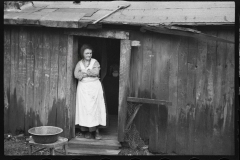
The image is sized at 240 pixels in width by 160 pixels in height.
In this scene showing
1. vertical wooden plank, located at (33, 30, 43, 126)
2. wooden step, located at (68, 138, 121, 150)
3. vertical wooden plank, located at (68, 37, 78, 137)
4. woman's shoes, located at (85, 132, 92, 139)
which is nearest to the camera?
wooden step, located at (68, 138, 121, 150)

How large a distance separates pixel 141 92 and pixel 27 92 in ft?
8.47

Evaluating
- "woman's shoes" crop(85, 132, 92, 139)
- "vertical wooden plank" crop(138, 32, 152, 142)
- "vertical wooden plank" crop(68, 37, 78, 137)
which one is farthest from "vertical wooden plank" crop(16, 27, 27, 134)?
"vertical wooden plank" crop(138, 32, 152, 142)

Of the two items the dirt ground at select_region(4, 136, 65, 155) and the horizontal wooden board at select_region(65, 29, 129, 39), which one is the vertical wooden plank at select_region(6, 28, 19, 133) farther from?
the horizontal wooden board at select_region(65, 29, 129, 39)

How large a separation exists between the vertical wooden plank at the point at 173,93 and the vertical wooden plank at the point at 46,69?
8.76 ft

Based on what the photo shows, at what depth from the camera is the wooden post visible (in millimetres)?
7047

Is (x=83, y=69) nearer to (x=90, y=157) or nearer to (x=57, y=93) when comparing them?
(x=57, y=93)

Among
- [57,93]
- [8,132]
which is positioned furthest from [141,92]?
[8,132]

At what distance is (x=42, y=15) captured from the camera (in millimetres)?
7266

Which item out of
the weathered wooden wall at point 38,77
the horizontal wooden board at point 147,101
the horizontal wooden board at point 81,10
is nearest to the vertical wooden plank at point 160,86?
the horizontal wooden board at point 147,101

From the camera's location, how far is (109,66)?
9594 mm

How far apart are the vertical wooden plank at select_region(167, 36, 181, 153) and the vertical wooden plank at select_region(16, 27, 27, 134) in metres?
3.25

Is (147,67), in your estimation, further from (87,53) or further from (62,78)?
(62,78)

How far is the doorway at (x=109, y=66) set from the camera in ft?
28.1

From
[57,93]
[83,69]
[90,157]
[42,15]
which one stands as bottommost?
[90,157]
